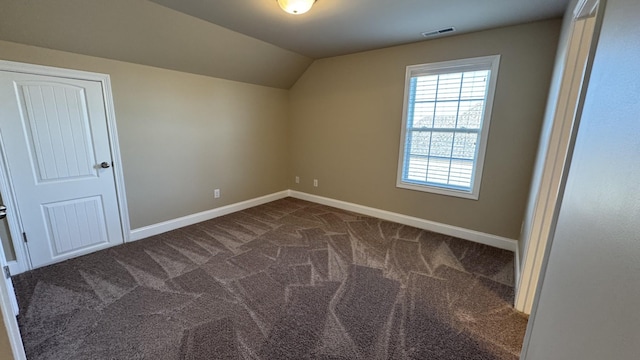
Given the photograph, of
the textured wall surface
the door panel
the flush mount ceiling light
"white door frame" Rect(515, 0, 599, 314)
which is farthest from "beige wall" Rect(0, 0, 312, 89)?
the textured wall surface

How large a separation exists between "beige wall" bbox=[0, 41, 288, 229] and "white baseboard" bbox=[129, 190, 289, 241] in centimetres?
7

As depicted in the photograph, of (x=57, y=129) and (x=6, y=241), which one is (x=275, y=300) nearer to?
(x=6, y=241)

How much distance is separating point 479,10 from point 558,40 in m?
0.85

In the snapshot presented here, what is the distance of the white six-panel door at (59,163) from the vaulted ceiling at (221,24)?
0.43 m

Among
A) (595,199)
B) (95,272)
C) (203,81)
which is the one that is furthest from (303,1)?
(95,272)

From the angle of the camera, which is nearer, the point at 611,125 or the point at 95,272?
the point at 611,125

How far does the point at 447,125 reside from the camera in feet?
10.6

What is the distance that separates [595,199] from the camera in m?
0.73

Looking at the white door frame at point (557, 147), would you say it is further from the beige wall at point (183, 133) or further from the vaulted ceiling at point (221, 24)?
the beige wall at point (183, 133)

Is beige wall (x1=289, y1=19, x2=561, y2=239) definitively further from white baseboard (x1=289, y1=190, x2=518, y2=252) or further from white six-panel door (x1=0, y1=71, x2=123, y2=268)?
white six-panel door (x1=0, y1=71, x2=123, y2=268)

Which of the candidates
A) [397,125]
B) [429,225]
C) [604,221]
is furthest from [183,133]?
[604,221]

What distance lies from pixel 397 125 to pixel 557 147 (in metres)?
2.02

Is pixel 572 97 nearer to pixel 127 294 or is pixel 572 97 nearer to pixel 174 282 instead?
pixel 174 282

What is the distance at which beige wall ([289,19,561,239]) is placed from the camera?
2.69 m
